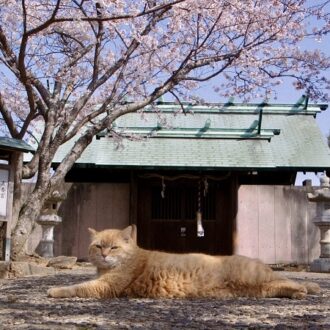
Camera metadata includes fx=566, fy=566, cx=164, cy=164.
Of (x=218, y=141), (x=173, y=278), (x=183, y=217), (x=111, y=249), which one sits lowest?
(x=173, y=278)

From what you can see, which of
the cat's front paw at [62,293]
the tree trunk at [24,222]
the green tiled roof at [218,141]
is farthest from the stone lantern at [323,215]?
the cat's front paw at [62,293]

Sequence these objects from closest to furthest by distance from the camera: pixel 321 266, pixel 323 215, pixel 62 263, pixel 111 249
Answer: pixel 111 249, pixel 62 263, pixel 321 266, pixel 323 215

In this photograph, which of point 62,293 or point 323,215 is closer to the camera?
point 62,293

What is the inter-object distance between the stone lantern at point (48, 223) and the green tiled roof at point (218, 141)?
1745mm

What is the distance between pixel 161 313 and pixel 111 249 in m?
1.34

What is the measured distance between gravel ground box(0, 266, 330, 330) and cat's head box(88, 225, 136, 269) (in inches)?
16.9

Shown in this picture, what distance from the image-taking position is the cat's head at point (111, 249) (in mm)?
5797

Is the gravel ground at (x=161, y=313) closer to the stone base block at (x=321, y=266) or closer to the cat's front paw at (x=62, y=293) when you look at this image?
the cat's front paw at (x=62, y=293)

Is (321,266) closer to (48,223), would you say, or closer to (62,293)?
(48,223)

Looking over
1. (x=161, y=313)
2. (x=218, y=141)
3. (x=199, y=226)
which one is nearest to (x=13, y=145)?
(x=161, y=313)

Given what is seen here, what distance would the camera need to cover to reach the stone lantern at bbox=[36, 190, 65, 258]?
44.6ft

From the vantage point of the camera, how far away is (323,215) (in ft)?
43.9

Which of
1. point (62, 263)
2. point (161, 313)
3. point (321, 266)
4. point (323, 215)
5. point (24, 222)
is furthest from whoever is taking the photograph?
point (323, 215)

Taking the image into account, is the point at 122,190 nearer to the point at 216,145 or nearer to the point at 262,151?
the point at 216,145
